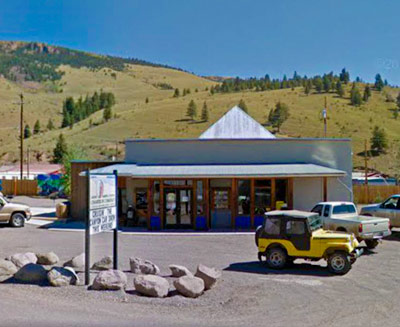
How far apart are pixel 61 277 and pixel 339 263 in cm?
725

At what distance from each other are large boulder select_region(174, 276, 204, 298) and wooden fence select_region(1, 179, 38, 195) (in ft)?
165

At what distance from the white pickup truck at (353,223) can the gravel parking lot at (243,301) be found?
95 cm

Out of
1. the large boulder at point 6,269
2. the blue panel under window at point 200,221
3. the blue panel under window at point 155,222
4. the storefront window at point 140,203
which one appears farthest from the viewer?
the storefront window at point 140,203

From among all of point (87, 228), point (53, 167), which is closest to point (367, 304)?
point (87, 228)

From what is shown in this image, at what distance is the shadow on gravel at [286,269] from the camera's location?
15.1 m

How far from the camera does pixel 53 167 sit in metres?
80.2

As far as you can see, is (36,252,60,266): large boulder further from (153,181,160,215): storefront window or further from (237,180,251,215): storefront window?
(237,180,251,215): storefront window

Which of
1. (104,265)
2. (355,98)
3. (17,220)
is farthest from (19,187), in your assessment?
(355,98)

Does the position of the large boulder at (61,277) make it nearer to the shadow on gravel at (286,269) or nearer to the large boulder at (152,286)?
the large boulder at (152,286)

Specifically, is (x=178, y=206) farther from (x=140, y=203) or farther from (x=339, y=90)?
(x=339, y=90)

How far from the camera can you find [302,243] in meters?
15.4

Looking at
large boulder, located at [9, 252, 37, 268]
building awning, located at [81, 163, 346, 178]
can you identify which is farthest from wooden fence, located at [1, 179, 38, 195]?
large boulder, located at [9, 252, 37, 268]

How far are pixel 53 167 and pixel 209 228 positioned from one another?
57.1 metres

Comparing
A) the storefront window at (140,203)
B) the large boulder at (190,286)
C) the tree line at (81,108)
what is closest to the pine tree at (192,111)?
the tree line at (81,108)
